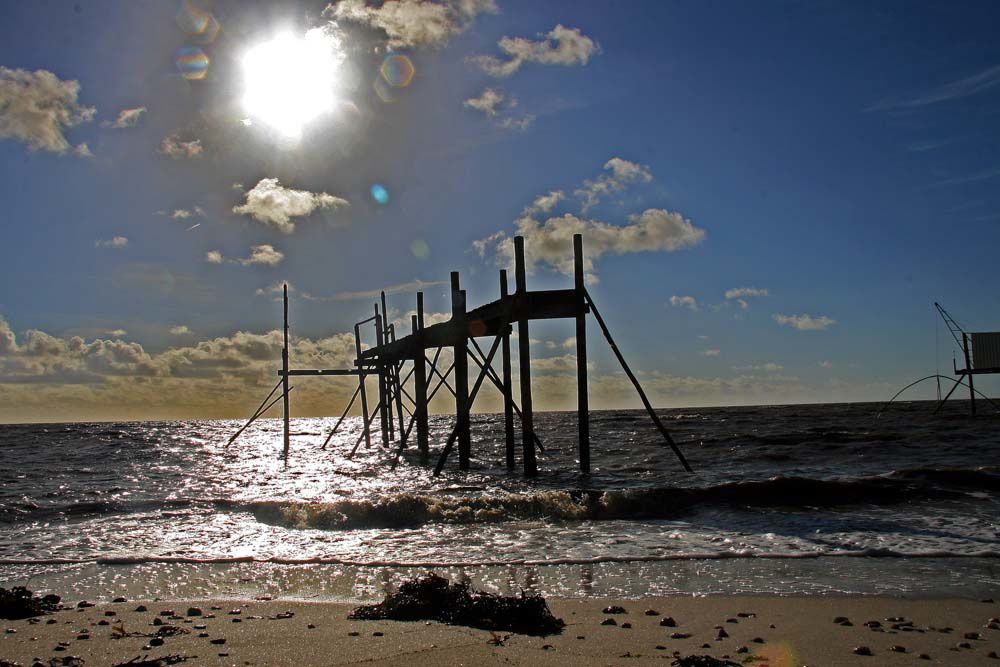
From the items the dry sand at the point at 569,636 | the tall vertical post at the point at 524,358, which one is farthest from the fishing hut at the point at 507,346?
the dry sand at the point at 569,636

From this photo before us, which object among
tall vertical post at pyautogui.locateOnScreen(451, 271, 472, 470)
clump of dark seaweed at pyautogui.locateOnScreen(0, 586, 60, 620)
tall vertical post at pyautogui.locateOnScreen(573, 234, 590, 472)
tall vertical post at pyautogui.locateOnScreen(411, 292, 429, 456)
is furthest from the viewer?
tall vertical post at pyautogui.locateOnScreen(411, 292, 429, 456)

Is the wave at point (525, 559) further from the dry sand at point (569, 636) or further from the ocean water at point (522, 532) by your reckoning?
the dry sand at point (569, 636)

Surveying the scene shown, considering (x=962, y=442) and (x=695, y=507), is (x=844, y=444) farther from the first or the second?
(x=695, y=507)

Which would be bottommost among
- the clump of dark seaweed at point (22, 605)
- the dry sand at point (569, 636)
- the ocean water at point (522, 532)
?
the ocean water at point (522, 532)

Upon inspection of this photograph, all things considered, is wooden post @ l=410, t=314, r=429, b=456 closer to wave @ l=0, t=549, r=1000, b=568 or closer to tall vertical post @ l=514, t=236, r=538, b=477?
tall vertical post @ l=514, t=236, r=538, b=477

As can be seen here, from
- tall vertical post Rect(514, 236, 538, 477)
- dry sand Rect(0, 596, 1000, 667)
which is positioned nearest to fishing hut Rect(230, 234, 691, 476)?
tall vertical post Rect(514, 236, 538, 477)

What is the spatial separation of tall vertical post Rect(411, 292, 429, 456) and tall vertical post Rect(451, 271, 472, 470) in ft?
10.7

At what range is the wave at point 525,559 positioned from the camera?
870 centimetres

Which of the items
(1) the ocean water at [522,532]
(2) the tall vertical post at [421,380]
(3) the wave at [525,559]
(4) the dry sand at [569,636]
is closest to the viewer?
(4) the dry sand at [569,636]

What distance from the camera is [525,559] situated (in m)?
8.88

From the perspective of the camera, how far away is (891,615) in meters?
6.14

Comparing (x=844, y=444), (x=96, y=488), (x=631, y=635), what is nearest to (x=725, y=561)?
(x=631, y=635)

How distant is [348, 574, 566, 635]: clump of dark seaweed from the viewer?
18.3ft

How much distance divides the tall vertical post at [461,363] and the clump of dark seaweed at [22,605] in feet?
38.3
